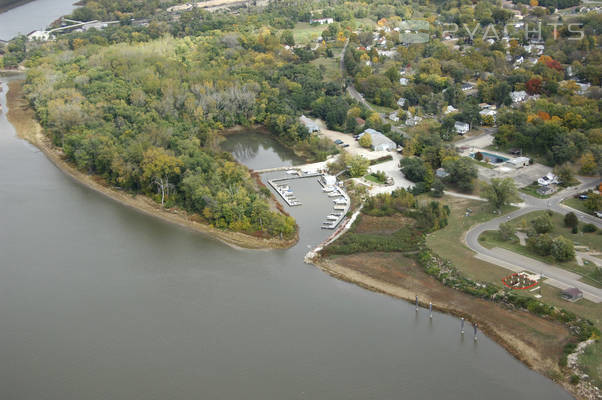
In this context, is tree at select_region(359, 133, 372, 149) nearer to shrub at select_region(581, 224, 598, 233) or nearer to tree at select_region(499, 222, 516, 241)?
tree at select_region(499, 222, 516, 241)

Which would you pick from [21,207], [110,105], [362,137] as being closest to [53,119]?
[110,105]

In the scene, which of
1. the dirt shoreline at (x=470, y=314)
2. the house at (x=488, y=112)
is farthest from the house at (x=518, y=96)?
the dirt shoreline at (x=470, y=314)

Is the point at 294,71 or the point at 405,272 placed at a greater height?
the point at 294,71

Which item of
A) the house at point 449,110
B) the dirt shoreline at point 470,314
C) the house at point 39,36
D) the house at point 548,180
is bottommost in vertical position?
the dirt shoreline at point 470,314

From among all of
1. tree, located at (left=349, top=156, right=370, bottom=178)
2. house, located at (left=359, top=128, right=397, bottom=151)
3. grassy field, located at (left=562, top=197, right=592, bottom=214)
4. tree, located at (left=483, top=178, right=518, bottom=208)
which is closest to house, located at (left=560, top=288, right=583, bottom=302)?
tree, located at (left=483, top=178, right=518, bottom=208)

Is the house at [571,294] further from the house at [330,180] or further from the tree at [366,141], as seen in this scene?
the tree at [366,141]

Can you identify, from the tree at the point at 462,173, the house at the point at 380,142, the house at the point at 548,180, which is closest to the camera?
the tree at the point at 462,173

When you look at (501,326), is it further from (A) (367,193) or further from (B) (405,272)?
(A) (367,193)
